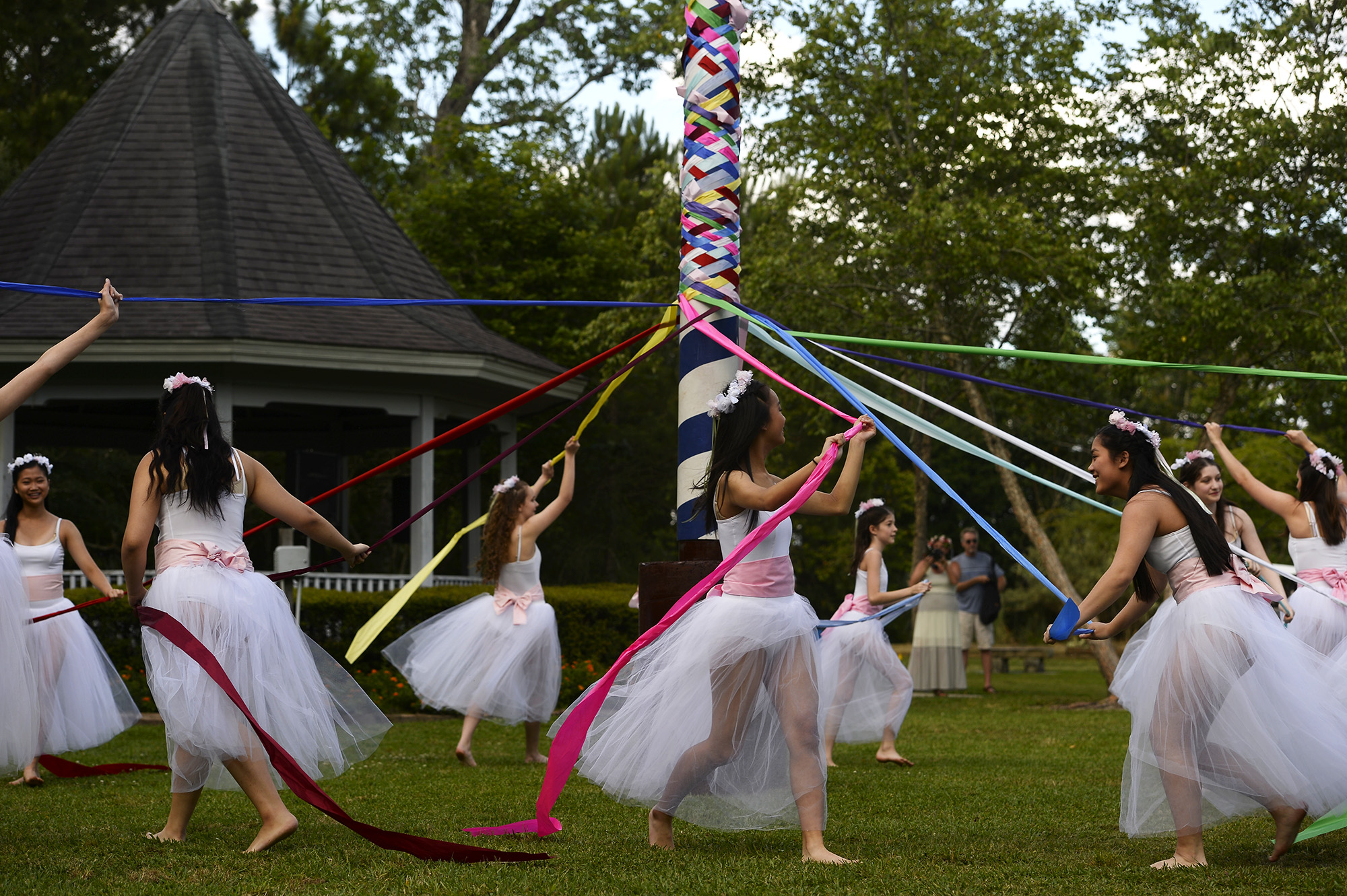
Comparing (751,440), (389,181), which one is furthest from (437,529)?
(751,440)

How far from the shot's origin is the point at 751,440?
18.2ft

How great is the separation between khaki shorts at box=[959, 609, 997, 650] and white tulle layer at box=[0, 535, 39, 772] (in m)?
12.9

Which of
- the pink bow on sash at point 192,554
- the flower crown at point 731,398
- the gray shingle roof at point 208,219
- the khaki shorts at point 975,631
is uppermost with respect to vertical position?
the gray shingle roof at point 208,219

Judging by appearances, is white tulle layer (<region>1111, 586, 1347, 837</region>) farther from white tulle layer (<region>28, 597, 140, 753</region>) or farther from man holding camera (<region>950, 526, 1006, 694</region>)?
man holding camera (<region>950, 526, 1006, 694</region>)

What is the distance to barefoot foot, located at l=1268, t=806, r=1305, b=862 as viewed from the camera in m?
5.25

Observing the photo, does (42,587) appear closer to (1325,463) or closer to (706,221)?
(706,221)

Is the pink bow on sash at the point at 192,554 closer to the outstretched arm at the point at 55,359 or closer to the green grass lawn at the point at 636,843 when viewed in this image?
the outstretched arm at the point at 55,359

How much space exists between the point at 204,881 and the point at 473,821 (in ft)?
6.31

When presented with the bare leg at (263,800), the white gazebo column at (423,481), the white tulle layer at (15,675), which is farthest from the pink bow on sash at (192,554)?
the white gazebo column at (423,481)

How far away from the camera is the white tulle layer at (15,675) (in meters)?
5.40

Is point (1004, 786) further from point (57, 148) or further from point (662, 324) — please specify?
point (57, 148)

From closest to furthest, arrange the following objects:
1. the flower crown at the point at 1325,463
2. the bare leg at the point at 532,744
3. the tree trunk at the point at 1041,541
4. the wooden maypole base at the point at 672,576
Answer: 1. the wooden maypole base at the point at 672,576
2. the flower crown at the point at 1325,463
3. the bare leg at the point at 532,744
4. the tree trunk at the point at 1041,541

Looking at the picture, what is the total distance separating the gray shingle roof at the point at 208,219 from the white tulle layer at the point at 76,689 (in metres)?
7.40

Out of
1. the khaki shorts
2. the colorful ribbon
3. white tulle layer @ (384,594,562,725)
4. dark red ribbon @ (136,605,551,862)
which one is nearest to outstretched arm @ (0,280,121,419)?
dark red ribbon @ (136,605,551,862)
